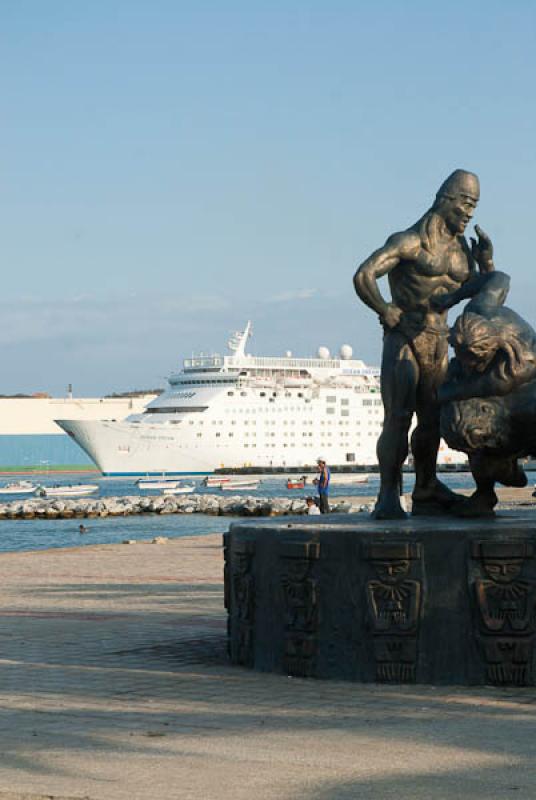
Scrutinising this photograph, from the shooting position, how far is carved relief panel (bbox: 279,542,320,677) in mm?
6887

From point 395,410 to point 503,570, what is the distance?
1483 millimetres

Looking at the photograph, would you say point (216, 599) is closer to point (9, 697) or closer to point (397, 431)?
point (397, 431)

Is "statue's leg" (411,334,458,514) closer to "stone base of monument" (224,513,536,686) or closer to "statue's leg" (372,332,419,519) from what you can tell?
"statue's leg" (372,332,419,519)

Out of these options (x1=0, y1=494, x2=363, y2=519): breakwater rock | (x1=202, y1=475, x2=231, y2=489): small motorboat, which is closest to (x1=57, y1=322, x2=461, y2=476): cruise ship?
(x1=202, y1=475, x2=231, y2=489): small motorboat

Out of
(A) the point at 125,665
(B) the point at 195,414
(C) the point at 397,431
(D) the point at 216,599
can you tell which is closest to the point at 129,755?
(A) the point at 125,665

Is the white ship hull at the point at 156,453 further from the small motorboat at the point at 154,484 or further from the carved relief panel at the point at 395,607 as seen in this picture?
the carved relief panel at the point at 395,607

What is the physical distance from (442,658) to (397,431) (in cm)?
161

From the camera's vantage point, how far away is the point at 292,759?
16.1 feet

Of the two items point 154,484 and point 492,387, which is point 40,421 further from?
point 492,387

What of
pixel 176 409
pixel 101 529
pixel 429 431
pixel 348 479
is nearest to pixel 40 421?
pixel 176 409

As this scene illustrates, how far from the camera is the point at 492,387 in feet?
22.5

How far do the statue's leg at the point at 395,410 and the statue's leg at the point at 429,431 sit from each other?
82 millimetres

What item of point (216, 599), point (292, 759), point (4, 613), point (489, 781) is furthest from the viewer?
point (216, 599)

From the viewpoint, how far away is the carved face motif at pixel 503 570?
253 inches
